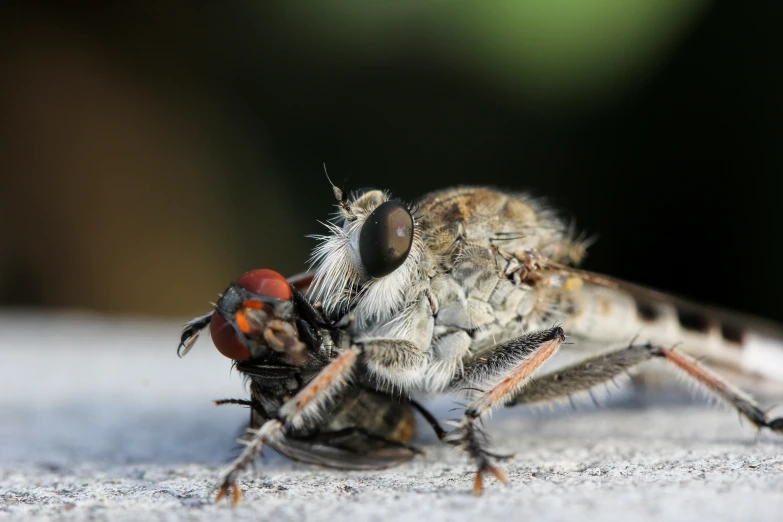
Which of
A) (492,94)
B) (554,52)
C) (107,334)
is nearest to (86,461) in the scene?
(107,334)

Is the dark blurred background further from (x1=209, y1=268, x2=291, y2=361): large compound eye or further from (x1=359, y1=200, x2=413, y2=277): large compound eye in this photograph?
(x1=209, y1=268, x2=291, y2=361): large compound eye

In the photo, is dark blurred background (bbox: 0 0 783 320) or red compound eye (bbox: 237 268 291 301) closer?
red compound eye (bbox: 237 268 291 301)

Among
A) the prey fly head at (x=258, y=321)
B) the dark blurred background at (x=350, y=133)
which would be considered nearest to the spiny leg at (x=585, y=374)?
the prey fly head at (x=258, y=321)

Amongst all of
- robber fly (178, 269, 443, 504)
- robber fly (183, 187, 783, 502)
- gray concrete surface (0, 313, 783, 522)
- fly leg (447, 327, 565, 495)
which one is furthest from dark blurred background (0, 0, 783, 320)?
robber fly (178, 269, 443, 504)

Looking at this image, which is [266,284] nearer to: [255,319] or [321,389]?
[255,319]

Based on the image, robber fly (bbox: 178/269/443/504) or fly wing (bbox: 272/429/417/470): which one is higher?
robber fly (bbox: 178/269/443/504)

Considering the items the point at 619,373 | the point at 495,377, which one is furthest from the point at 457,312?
the point at 619,373
